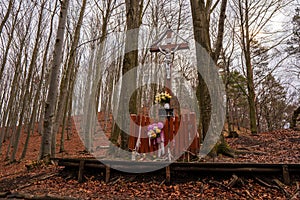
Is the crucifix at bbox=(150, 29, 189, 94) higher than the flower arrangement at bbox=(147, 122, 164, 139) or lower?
higher

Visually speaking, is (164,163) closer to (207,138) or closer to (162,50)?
(207,138)

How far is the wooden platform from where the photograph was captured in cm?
407

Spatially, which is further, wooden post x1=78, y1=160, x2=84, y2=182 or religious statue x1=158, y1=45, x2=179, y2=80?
religious statue x1=158, y1=45, x2=179, y2=80

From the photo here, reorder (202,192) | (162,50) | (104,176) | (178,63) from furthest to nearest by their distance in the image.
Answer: (178,63)
(162,50)
(104,176)
(202,192)

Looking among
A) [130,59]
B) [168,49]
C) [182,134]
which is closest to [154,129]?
[182,134]

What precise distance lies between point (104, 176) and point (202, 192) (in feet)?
6.99

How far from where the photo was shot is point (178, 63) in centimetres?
2086

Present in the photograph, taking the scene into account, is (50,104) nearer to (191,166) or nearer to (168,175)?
(168,175)

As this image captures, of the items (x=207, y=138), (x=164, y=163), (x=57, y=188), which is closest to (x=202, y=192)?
(x=164, y=163)

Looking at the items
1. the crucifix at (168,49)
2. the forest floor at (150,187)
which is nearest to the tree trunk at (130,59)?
the crucifix at (168,49)

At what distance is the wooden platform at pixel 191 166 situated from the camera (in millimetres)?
4074

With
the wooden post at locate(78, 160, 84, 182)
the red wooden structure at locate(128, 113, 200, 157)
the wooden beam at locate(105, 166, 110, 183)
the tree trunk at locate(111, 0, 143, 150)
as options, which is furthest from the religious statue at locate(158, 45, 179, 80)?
the wooden post at locate(78, 160, 84, 182)

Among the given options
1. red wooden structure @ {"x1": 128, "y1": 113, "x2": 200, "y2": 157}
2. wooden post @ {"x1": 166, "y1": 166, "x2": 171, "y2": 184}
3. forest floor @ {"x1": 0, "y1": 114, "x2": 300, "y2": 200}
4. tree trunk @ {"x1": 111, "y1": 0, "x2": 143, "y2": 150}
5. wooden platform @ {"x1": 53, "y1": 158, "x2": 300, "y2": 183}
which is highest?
tree trunk @ {"x1": 111, "y1": 0, "x2": 143, "y2": 150}

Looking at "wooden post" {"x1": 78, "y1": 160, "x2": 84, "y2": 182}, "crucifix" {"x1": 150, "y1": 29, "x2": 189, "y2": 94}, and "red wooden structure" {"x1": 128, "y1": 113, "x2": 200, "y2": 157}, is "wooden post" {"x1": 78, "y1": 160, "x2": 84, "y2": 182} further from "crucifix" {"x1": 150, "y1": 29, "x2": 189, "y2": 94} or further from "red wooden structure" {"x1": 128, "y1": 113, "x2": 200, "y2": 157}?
"crucifix" {"x1": 150, "y1": 29, "x2": 189, "y2": 94}
